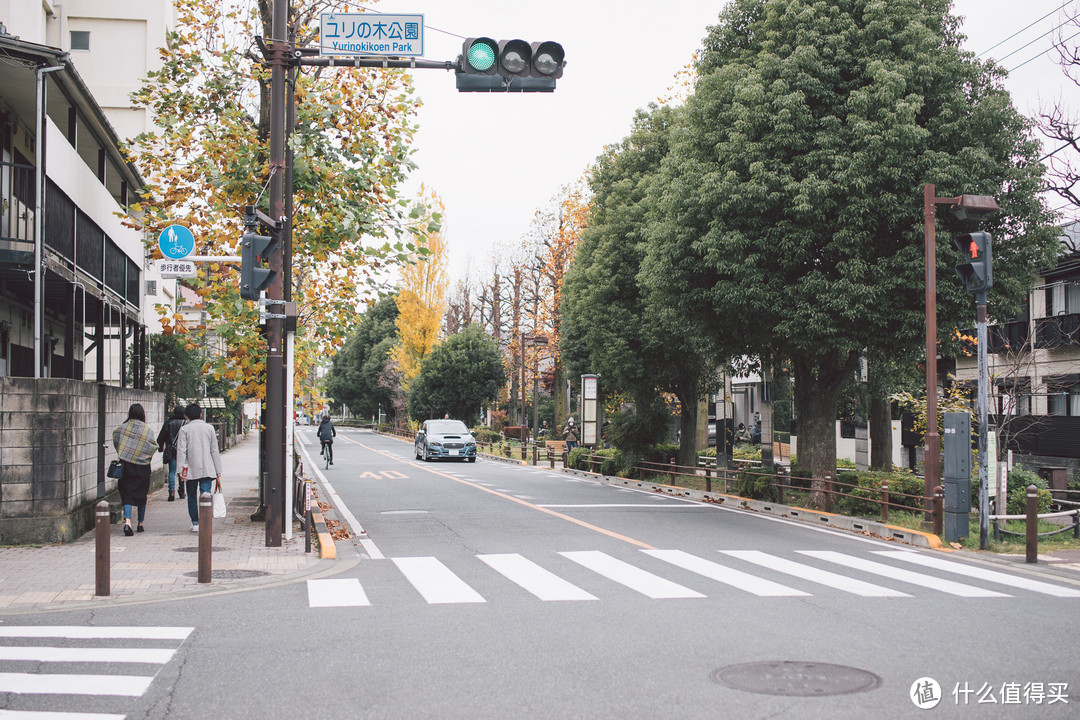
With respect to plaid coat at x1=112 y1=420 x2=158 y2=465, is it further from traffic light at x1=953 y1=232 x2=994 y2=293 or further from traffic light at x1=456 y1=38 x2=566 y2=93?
traffic light at x1=953 y1=232 x2=994 y2=293

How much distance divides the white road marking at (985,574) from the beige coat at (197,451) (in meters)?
9.99

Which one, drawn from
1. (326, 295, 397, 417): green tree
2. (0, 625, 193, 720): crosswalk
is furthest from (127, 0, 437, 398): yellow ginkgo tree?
(326, 295, 397, 417): green tree

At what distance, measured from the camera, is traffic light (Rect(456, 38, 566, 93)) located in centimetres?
959

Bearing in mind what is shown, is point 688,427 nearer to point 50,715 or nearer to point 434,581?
point 434,581

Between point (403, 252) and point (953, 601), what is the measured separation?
9.30 metres

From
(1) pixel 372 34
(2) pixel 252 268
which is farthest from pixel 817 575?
(1) pixel 372 34

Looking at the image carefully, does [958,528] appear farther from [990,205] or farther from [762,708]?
[762,708]

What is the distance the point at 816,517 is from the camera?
55.4ft

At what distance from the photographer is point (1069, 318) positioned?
27750 mm

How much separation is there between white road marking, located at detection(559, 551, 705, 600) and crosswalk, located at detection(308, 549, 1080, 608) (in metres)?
0.01

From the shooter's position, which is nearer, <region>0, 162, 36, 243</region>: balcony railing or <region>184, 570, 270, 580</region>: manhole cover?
<region>184, 570, 270, 580</region>: manhole cover

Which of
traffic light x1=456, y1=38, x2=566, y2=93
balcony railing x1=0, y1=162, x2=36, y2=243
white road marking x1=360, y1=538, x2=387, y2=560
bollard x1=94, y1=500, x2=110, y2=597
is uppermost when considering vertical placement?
traffic light x1=456, y1=38, x2=566, y2=93

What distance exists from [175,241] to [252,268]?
1.35 metres

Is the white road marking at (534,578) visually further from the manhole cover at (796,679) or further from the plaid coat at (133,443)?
the plaid coat at (133,443)
